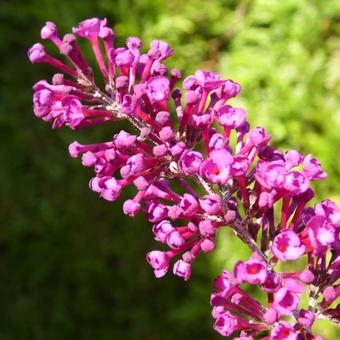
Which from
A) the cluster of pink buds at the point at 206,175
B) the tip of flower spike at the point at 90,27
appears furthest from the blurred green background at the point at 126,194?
the tip of flower spike at the point at 90,27

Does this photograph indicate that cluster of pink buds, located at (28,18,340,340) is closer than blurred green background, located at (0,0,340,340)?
Yes

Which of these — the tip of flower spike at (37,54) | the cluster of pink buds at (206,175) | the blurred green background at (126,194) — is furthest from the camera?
the blurred green background at (126,194)

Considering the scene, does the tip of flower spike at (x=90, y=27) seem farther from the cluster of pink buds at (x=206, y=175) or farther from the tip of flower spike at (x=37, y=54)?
the tip of flower spike at (x=37, y=54)

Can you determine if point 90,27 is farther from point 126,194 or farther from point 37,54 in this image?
point 126,194

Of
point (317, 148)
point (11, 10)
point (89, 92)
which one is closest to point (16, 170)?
point (11, 10)

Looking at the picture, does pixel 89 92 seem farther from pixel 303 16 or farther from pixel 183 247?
pixel 303 16

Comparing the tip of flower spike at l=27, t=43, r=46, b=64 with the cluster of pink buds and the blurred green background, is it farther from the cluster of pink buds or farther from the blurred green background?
the blurred green background

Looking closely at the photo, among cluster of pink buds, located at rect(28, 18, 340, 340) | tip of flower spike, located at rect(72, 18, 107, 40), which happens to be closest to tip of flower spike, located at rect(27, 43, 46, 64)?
cluster of pink buds, located at rect(28, 18, 340, 340)

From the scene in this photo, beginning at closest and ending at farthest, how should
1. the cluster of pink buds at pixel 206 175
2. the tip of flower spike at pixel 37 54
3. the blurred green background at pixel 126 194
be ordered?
the cluster of pink buds at pixel 206 175 → the tip of flower spike at pixel 37 54 → the blurred green background at pixel 126 194
